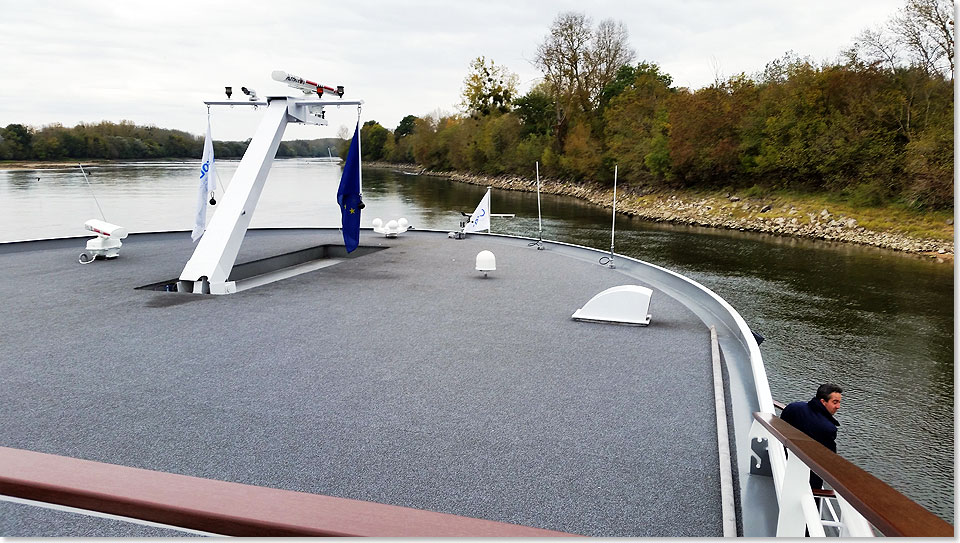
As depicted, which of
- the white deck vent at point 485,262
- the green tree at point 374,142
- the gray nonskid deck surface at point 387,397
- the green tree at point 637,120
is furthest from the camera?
the green tree at point 374,142

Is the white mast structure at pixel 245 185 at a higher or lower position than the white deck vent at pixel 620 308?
higher

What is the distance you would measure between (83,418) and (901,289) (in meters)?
19.5

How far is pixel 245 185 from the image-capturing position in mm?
8828

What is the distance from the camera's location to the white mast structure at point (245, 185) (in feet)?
27.0

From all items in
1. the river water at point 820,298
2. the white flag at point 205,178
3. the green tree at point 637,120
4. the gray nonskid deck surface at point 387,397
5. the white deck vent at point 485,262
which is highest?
the green tree at point 637,120

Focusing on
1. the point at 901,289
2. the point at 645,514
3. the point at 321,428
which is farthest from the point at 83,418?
the point at 901,289

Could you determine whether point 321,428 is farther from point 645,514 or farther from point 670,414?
point 670,414

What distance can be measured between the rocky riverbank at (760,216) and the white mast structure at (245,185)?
21.8 m

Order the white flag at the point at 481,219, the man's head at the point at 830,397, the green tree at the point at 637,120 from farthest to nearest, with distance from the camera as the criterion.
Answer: the green tree at the point at 637,120
the white flag at the point at 481,219
the man's head at the point at 830,397

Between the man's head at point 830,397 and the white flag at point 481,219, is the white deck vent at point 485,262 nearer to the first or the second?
the white flag at point 481,219

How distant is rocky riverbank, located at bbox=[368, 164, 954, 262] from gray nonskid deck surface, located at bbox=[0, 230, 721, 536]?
21009 mm

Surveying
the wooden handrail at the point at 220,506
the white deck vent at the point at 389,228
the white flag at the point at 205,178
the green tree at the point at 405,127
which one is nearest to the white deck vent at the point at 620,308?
the wooden handrail at the point at 220,506

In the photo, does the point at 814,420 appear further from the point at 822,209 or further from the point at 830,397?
the point at 822,209

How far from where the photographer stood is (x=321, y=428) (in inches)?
161
